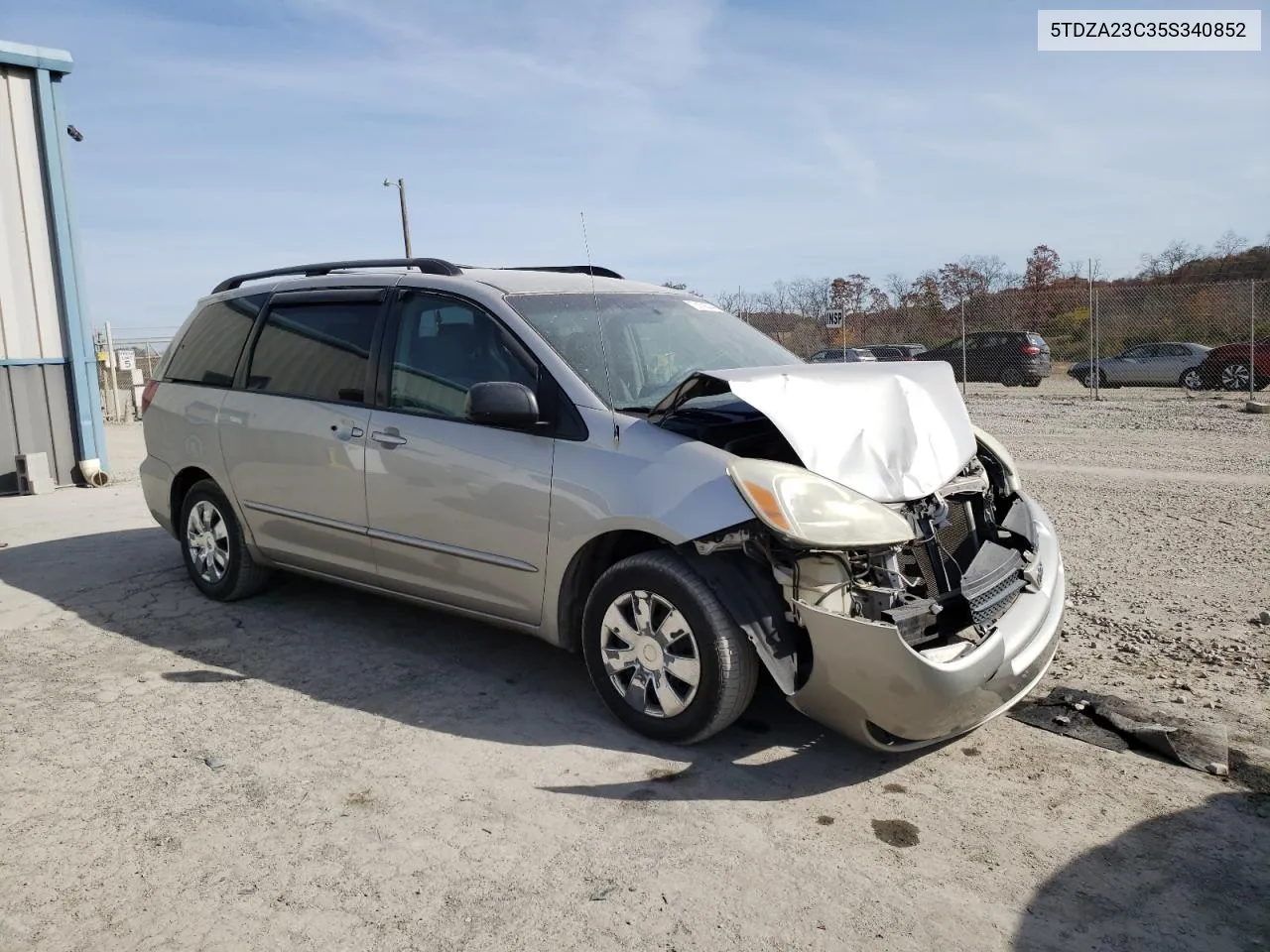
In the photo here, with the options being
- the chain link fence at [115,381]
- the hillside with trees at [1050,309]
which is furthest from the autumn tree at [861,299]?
the chain link fence at [115,381]

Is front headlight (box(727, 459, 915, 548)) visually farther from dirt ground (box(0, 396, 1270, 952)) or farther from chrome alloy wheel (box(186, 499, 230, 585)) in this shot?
chrome alloy wheel (box(186, 499, 230, 585))

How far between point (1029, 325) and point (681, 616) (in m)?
26.9

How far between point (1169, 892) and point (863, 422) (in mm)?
1832

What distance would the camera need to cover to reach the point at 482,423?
14.3 feet

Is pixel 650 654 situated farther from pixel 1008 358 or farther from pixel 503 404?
pixel 1008 358

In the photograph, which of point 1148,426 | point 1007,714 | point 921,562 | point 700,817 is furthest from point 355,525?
point 1148,426

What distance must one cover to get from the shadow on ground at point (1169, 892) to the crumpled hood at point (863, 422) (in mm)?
1349

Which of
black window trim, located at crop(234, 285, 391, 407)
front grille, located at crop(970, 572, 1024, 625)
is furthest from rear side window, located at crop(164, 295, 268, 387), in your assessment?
front grille, located at crop(970, 572, 1024, 625)

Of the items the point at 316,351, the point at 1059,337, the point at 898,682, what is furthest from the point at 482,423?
the point at 1059,337

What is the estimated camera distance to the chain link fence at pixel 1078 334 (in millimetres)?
22875

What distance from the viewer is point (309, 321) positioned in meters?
5.29

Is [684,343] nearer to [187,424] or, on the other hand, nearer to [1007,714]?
[1007,714]

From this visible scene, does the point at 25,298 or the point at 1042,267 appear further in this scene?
the point at 1042,267

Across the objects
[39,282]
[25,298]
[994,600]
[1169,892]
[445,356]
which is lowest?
[1169,892]
